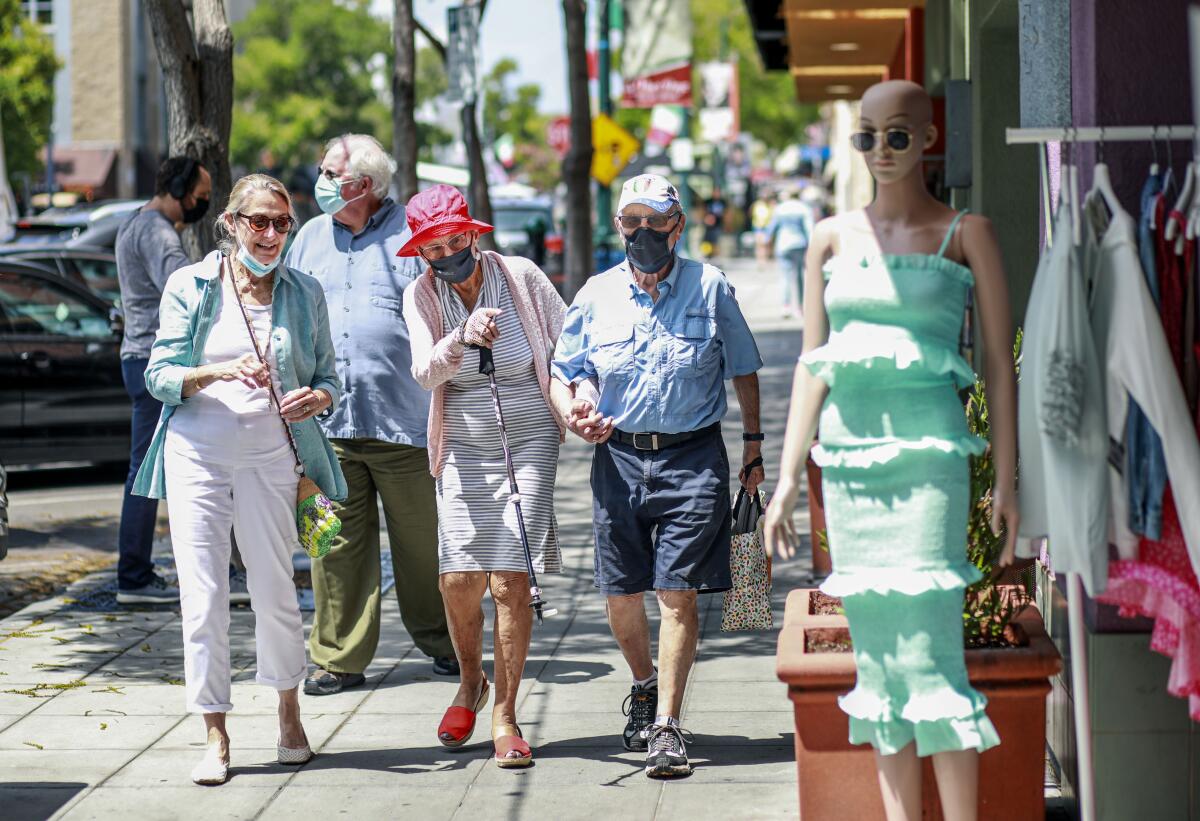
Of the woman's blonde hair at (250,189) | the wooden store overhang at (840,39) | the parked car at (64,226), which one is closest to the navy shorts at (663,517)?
the woman's blonde hair at (250,189)

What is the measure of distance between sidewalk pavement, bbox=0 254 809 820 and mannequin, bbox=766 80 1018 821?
1.14 meters

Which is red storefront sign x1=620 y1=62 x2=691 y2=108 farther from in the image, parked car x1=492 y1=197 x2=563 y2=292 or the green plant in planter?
the green plant in planter

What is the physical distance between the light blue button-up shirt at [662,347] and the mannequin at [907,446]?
131cm

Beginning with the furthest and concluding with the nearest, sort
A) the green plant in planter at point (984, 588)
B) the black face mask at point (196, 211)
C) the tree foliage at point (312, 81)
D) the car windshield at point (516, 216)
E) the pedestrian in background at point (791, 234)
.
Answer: the tree foliage at point (312, 81)
the car windshield at point (516, 216)
the pedestrian in background at point (791, 234)
the black face mask at point (196, 211)
the green plant in planter at point (984, 588)

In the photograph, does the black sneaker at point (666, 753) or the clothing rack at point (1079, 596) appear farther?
the black sneaker at point (666, 753)

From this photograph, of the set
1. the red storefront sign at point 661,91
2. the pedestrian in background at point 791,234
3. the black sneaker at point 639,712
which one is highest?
the red storefront sign at point 661,91

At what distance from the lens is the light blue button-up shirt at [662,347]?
5.70 m

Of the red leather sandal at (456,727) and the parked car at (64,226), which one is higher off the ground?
the parked car at (64,226)

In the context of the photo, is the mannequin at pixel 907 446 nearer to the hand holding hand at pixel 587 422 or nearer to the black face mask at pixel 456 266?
the hand holding hand at pixel 587 422

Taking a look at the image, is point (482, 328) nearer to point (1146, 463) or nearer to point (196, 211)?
point (1146, 463)

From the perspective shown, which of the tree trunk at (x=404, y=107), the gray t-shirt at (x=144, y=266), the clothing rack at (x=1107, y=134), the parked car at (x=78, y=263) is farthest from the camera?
the tree trunk at (x=404, y=107)

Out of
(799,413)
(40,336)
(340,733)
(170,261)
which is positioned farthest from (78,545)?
(799,413)

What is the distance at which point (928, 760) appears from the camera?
4594 mm

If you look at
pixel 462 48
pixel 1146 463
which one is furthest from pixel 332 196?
pixel 462 48
